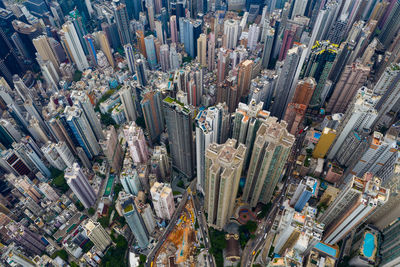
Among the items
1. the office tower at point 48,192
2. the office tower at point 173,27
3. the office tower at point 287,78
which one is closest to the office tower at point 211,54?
the office tower at point 173,27

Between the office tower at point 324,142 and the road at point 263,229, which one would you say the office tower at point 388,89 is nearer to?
the office tower at point 324,142

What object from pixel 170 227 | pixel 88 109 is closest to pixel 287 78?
pixel 170 227

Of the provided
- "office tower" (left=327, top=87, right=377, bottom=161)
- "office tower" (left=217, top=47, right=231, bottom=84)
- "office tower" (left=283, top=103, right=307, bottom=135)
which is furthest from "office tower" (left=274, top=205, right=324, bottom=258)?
"office tower" (left=217, top=47, right=231, bottom=84)

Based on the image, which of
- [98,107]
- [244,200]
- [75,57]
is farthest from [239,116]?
[75,57]

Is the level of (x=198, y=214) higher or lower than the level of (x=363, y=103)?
lower

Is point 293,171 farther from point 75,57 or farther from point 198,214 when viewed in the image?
point 75,57

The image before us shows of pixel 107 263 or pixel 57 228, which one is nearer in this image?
pixel 107 263

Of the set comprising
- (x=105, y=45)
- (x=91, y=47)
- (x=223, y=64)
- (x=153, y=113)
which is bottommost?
(x=153, y=113)

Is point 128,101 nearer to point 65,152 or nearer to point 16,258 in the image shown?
point 65,152

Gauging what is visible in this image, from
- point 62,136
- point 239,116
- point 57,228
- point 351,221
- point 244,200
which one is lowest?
point 57,228
